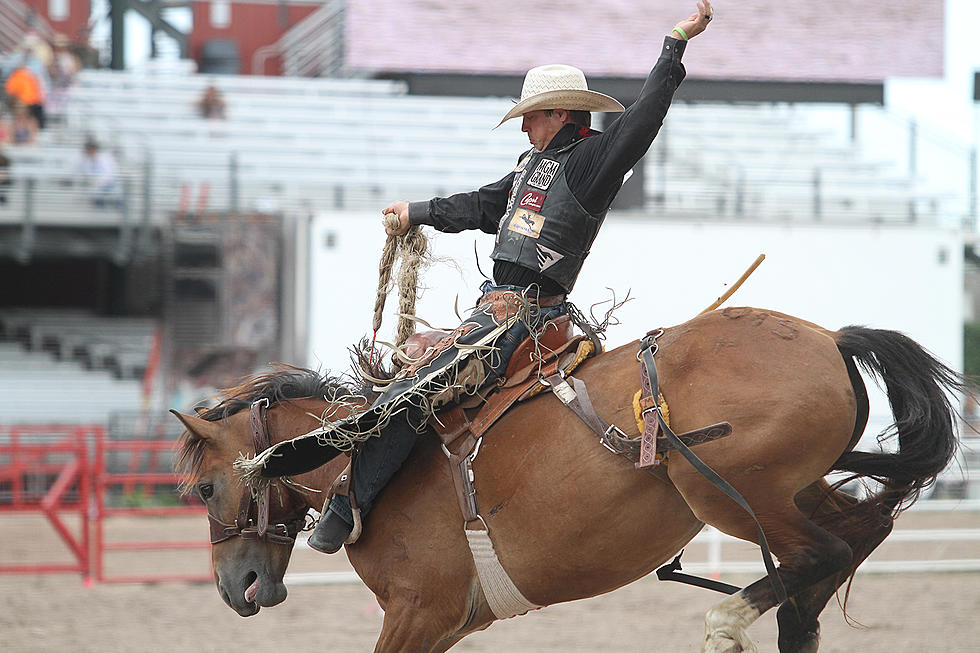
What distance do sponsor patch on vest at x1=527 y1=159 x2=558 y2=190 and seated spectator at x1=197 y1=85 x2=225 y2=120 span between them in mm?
15280

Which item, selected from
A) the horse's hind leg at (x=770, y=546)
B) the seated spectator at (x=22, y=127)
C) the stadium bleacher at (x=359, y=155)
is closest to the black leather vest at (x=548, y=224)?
the horse's hind leg at (x=770, y=546)

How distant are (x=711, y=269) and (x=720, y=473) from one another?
37.6 feet

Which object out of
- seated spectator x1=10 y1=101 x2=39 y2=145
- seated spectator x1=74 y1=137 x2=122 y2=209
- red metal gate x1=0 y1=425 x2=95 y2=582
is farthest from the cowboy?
seated spectator x1=10 y1=101 x2=39 y2=145

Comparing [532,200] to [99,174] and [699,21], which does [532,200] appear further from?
[99,174]

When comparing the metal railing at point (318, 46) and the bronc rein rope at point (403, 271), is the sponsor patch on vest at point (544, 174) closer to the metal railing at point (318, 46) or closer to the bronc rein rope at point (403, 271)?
the bronc rein rope at point (403, 271)

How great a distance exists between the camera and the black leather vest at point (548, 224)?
3674mm

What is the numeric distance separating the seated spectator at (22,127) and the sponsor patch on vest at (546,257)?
49.3 ft

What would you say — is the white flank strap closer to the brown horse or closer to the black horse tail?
the brown horse

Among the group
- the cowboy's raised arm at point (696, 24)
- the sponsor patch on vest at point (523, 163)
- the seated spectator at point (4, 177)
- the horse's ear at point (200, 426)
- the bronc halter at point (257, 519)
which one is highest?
the seated spectator at point (4, 177)

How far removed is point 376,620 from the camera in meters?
7.87

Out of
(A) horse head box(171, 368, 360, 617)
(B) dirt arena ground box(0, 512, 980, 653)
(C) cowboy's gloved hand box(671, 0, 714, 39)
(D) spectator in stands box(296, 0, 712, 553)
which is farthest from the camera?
(B) dirt arena ground box(0, 512, 980, 653)

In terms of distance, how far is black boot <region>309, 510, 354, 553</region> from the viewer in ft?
12.3

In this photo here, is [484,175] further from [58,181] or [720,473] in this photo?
[720,473]

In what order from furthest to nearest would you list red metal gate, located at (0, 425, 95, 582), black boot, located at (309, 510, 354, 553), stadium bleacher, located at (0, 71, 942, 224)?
stadium bleacher, located at (0, 71, 942, 224) < red metal gate, located at (0, 425, 95, 582) < black boot, located at (309, 510, 354, 553)
